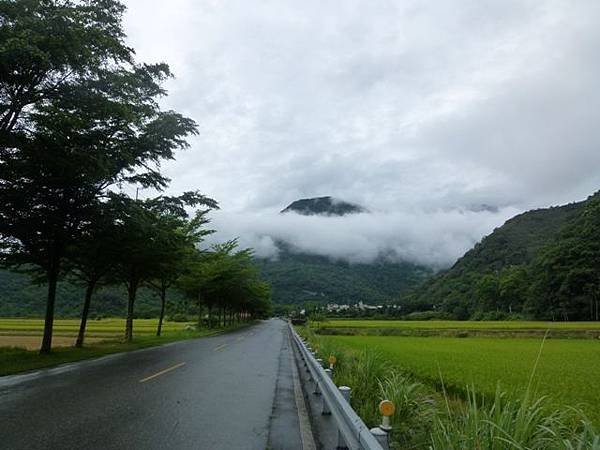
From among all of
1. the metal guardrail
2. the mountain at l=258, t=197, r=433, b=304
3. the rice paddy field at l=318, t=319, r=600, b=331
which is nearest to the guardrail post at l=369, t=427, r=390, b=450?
the metal guardrail

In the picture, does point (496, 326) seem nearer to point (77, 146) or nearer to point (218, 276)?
point (218, 276)

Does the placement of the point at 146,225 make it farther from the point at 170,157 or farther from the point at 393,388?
the point at 393,388

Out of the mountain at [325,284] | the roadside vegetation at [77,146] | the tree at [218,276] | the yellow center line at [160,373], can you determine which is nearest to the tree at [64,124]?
the roadside vegetation at [77,146]

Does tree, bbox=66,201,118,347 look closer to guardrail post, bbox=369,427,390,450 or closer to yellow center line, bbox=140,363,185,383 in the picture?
yellow center line, bbox=140,363,185,383

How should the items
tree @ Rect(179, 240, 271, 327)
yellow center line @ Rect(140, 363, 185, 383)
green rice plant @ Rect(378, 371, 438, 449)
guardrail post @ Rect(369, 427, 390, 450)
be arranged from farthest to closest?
tree @ Rect(179, 240, 271, 327) < yellow center line @ Rect(140, 363, 185, 383) < green rice plant @ Rect(378, 371, 438, 449) < guardrail post @ Rect(369, 427, 390, 450)

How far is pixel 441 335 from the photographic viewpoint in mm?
45656

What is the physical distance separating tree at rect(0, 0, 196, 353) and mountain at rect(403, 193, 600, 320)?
2657 inches

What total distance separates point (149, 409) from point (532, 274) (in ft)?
280

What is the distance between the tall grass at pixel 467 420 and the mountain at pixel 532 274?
70433 mm

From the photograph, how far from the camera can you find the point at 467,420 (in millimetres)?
3811

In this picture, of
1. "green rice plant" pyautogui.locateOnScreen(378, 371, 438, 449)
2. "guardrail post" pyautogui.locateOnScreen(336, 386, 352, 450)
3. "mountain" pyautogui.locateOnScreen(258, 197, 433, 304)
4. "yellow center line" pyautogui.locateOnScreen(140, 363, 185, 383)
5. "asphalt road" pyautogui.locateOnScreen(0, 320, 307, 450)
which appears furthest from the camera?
"mountain" pyautogui.locateOnScreen(258, 197, 433, 304)

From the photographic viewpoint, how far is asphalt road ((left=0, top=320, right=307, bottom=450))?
584 centimetres

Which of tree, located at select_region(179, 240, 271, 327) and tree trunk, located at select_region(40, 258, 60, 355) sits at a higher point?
tree, located at select_region(179, 240, 271, 327)

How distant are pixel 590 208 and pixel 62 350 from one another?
77538 mm
